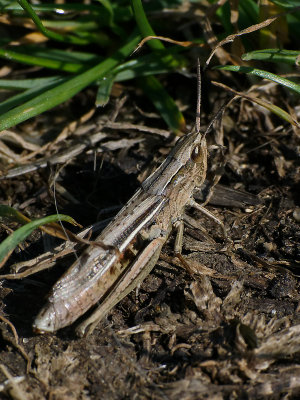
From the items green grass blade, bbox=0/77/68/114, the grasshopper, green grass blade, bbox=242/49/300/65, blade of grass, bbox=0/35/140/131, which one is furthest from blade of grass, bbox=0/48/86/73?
green grass blade, bbox=242/49/300/65

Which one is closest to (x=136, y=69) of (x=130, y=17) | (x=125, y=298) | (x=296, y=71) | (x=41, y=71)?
(x=130, y=17)

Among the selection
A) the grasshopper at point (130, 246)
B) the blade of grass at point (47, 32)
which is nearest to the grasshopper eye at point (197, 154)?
the grasshopper at point (130, 246)

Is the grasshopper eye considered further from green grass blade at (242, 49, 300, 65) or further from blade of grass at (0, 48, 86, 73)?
blade of grass at (0, 48, 86, 73)

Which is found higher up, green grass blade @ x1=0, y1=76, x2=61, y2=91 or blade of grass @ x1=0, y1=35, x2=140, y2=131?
green grass blade @ x1=0, y1=76, x2=61, y2=91

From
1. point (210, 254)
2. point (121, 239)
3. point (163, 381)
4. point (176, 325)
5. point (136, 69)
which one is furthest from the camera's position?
point (136, 69)

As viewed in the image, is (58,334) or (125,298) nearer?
(58,334)

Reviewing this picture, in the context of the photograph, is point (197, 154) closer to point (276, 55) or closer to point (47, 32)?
point (276, 55)

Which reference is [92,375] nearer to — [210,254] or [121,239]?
[121,239]

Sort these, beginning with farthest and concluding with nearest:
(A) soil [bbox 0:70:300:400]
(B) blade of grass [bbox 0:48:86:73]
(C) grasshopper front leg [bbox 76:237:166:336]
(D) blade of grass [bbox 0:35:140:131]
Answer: (B) blade of grass [bbox 0:48:86:73] → (D) blade of grass [bbox 0:35:140:131] → (C) grasshopper front leg [bbox 76:237:166:336] → (A) soil [bbox 0:70:300:400]
